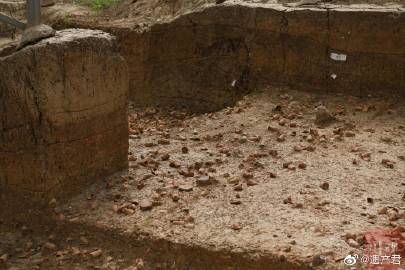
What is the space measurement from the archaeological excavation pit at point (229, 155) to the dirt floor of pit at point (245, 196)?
13mm

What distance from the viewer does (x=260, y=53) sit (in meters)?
6.54

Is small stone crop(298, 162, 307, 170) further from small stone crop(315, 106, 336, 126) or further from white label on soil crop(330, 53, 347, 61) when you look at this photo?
white label on soil crop(330, 53, 347, 61)

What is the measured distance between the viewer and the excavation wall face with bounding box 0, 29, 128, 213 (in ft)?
13.0

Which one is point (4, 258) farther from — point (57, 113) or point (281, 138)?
point (281, 138)

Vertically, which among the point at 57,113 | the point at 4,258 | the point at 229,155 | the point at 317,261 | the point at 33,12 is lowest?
the point at 4,258

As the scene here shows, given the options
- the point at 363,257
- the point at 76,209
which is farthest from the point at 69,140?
the point at 363,257

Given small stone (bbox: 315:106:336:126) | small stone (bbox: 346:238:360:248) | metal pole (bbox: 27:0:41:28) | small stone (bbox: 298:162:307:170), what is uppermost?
metal pole (bbox: 27:0:41:28)

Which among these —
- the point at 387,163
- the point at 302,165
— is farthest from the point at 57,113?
the point at 387,163

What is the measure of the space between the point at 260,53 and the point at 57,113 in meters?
2.99

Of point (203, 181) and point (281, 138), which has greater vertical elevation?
point (281, 138)

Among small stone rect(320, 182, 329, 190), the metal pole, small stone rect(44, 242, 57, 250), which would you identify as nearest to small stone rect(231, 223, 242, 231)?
small stone rect(320, 182, 329, 190)

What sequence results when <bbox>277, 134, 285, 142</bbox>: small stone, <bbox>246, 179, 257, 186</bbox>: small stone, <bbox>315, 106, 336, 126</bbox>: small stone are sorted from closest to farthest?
<bbox>246, 179, 257, 186</bbox>: small stone
<bbox>277, 134, 285, 142</bbox>: small stone
<bbox>315, 106, 336, 126</bbox>: small stone

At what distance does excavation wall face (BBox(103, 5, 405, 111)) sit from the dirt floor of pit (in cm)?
53

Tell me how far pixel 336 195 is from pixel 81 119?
73.2 inches
